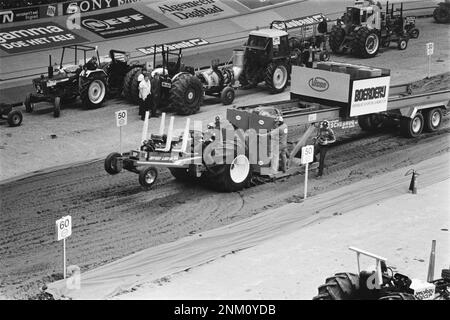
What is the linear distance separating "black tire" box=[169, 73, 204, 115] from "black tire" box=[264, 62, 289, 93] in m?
2.68

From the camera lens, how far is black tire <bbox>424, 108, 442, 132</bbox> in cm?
2000

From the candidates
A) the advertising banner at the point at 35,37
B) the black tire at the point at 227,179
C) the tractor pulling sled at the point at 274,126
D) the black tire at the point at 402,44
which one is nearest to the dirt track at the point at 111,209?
the black tire at the point at 227,179

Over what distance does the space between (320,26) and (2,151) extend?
42.4ft

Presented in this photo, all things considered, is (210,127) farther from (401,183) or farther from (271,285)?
(271,285)

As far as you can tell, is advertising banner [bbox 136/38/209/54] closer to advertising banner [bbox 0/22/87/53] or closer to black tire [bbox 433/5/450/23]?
advertising banner [bbox 0/22/87/53]

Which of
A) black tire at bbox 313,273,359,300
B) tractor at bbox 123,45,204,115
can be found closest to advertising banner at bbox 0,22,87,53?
tractor at bbox 123,45,204,115

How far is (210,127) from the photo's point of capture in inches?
639

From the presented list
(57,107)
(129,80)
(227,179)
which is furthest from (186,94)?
(227,179)

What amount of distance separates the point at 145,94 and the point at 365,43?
918cm

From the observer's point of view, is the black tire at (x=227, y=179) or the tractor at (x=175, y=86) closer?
the black tire at (x=227, y=179)

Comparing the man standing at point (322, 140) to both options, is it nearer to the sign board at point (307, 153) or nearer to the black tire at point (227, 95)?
the sign board at point (307, 153)

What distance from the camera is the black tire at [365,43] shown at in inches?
1067

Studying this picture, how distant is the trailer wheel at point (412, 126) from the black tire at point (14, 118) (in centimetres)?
903

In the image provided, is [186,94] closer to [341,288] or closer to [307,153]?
[307,153]
